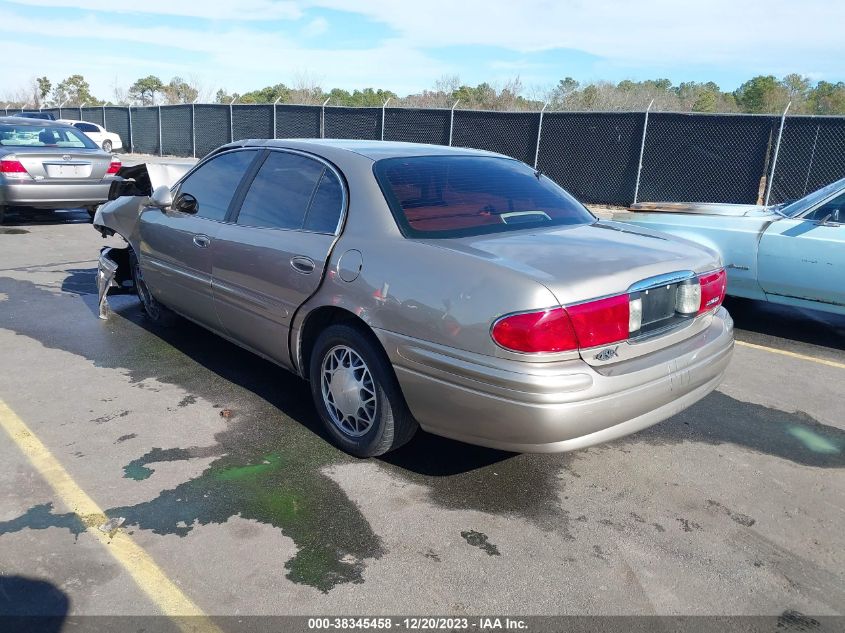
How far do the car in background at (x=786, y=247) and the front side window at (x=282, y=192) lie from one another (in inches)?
149

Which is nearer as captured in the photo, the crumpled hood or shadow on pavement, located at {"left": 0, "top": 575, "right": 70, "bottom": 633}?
shadow on pavement, located at {"left": 0, "top": 575, "right": 70, "bottom": 633}

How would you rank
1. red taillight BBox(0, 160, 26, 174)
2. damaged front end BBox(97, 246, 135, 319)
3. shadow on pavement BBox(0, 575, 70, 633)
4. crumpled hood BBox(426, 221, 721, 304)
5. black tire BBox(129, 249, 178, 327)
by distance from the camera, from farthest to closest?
red taillight BBox(0, 160, 26, 174)
damaged front end BBox(97, 246, 135, 319)
black tire BBox(129, 249, 178, 327)
crumpled hood BBox(426, 221, 721, 304)
shadow on pavement BBox(0, 575, 70, 633)

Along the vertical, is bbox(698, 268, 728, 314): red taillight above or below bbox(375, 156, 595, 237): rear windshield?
below

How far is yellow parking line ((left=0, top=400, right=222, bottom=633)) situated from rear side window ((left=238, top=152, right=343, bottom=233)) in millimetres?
1711

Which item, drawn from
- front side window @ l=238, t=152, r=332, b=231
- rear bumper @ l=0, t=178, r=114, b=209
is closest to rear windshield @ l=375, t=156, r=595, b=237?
A: front side window @ l=238, t=152, r=332, b=231

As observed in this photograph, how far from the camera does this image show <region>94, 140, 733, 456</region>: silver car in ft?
9.78

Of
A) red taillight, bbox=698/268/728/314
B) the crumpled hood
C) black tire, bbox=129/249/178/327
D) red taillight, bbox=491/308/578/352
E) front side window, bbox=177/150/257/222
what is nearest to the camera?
red taillight, bbox=491/308/578/352

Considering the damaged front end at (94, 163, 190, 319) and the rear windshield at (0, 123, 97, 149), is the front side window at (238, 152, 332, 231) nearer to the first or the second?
the damaged front end at (94, 163, 190, 319)

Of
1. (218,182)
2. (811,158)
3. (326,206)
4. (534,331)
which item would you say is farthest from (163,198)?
(811,158)

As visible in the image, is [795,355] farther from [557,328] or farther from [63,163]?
[63,163]

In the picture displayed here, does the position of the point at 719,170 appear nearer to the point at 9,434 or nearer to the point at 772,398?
the point at 772,398

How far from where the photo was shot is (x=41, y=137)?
1139 centimetres

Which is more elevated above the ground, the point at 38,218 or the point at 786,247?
the point at 786,247

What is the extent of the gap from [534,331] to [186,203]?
311 centimetres
